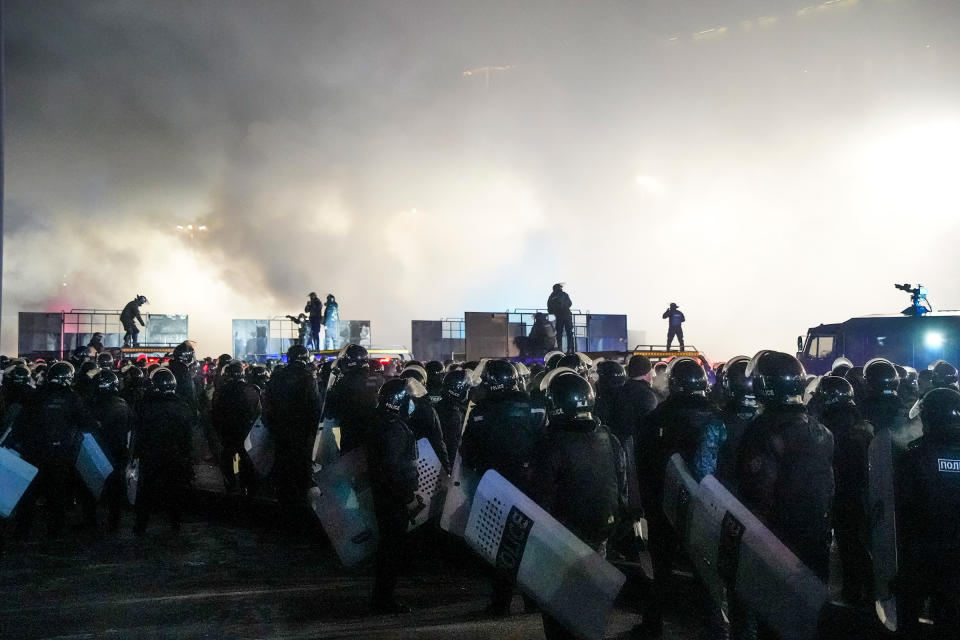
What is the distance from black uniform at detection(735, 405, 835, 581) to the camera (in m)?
4.11

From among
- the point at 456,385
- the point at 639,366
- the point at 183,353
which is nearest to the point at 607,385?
the point at 639,366

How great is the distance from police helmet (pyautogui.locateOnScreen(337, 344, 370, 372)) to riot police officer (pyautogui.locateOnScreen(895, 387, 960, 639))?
5822mm

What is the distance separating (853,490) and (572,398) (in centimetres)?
315

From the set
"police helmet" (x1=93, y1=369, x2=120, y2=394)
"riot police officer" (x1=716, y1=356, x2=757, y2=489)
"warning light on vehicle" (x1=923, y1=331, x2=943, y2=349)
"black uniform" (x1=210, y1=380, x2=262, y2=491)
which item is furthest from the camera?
"warning light on vehicle" (x1=923, y1=331, x2=943, y2=349)

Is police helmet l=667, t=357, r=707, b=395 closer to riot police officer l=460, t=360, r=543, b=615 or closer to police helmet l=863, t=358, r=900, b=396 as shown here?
riot police officer l=460, t=360, r=543, b=615

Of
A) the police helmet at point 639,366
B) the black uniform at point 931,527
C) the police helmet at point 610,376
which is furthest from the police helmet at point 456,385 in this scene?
the black uniform at point 931,527

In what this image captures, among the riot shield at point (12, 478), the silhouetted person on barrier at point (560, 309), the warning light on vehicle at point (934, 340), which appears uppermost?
the silhouetted person on barrier at point (560, 309)

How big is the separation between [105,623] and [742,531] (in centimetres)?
529

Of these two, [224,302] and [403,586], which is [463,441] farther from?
[224,302]

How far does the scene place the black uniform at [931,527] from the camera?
4.11 m

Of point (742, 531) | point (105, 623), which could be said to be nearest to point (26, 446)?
point (105, 623)

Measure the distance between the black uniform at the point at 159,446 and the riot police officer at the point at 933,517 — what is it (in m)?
7.84

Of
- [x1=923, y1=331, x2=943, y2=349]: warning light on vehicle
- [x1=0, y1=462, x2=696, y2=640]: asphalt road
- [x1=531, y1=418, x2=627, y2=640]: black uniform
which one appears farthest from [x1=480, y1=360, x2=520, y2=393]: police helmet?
[x1=923, y1=331, x2=943, y2=349]: warning light on vehicle

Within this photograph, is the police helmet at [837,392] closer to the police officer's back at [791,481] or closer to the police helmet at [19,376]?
the police officer's back at [791,481]
